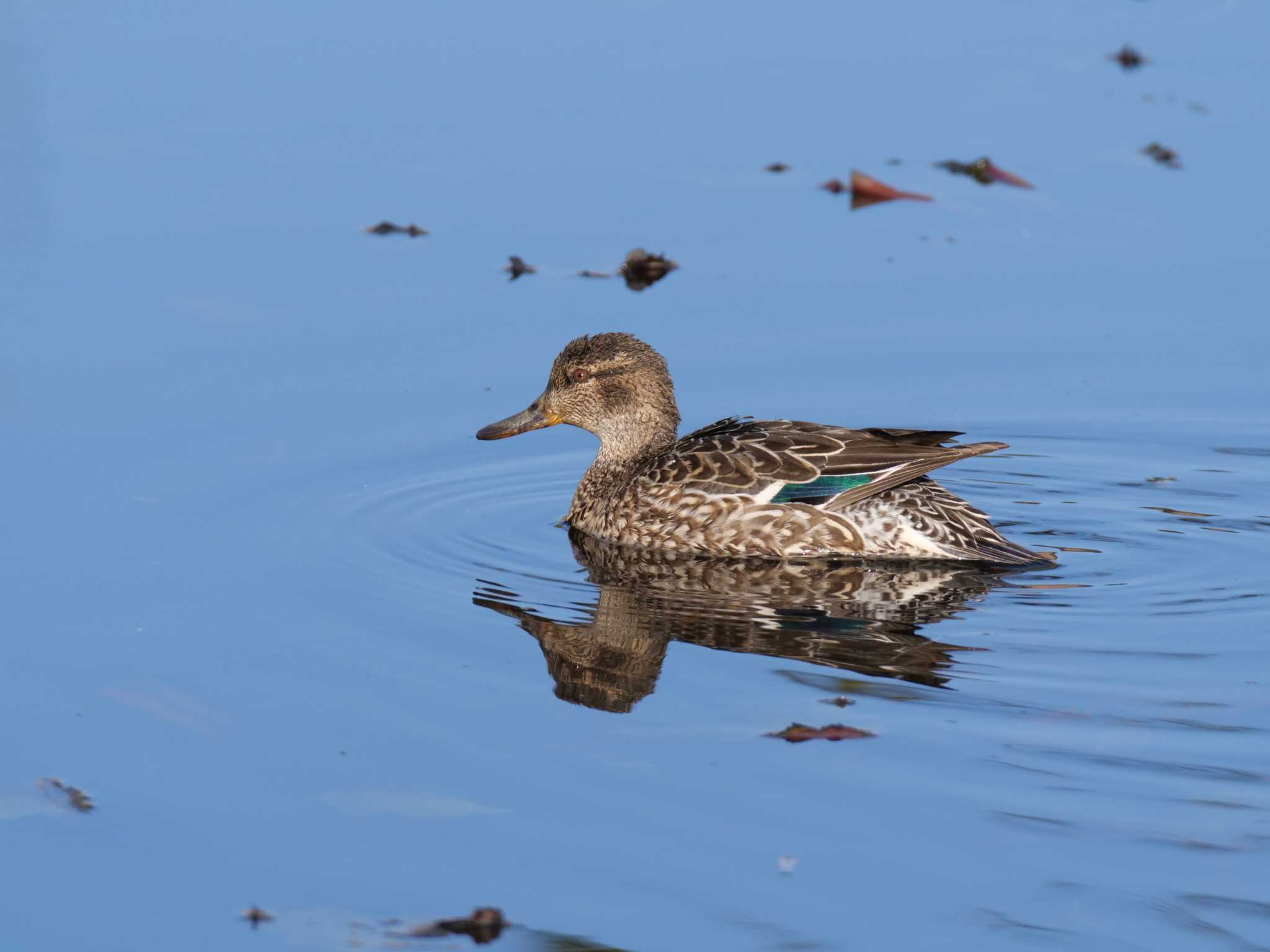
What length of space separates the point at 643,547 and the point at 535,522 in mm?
646

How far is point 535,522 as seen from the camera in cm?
1024

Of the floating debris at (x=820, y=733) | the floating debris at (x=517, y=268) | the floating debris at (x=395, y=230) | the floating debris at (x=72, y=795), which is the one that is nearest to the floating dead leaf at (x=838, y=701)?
the floating debris at (x=820, y=733)

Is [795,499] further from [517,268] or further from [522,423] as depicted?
[517,268]


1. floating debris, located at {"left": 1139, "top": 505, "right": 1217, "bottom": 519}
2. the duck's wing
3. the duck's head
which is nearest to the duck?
the duck's wing

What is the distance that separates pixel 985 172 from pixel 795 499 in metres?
5.48

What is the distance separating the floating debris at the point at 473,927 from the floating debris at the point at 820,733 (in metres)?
1.68

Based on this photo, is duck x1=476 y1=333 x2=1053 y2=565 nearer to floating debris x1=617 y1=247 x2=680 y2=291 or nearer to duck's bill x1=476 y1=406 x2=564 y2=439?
duck's bill x1=476 y1=406 x2=564 y2=439

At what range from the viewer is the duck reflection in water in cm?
780

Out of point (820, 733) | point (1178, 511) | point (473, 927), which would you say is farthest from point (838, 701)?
point (1178, 511)

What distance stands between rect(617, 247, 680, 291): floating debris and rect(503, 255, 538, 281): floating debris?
0.59m

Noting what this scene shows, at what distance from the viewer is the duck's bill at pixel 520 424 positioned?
35.0 feet

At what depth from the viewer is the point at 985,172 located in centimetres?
1429

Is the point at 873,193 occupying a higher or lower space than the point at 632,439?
higher

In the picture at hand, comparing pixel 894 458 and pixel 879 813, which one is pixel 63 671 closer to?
pixel 879 813
